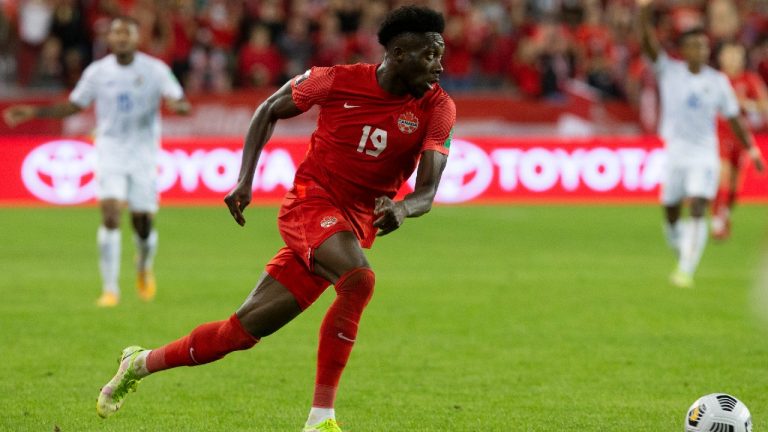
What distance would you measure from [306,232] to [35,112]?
5801 mm

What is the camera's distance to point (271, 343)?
986 cm

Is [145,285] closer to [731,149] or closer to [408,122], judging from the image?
[408,122]

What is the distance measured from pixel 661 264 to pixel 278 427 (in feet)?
31.4

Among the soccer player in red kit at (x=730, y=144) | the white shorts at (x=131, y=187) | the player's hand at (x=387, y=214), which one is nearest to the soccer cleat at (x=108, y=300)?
the white shorts at (x=131, y=187)

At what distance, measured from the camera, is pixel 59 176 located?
69.7 ft

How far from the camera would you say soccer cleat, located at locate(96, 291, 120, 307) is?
11812 mm

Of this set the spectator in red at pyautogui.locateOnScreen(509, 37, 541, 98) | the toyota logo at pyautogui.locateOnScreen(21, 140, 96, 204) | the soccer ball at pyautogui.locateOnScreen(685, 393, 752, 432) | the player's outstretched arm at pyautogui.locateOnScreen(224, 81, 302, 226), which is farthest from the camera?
the spectator in red at pyautogui.locateOnScreen(509, 37, 541, 98)

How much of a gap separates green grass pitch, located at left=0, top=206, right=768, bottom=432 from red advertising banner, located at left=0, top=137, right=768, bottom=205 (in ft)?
9.67

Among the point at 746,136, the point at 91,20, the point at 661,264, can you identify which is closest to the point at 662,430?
the point at 746,136

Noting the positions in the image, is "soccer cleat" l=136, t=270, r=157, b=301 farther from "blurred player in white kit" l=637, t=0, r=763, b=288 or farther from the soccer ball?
the soccer ball

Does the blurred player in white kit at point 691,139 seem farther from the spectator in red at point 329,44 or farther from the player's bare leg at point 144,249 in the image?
the spectator in red at point 329,44

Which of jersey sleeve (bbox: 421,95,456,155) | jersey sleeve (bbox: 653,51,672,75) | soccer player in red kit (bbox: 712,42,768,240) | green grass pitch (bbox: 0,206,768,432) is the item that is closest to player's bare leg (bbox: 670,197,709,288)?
green grass pitch (bbox: 0,206,768,432)

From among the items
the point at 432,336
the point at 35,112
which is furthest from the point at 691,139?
the point at 35,112

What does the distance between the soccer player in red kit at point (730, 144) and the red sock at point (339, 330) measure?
41.6 ft
